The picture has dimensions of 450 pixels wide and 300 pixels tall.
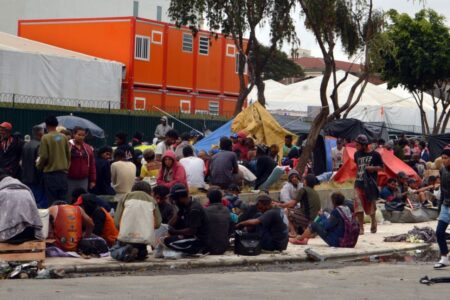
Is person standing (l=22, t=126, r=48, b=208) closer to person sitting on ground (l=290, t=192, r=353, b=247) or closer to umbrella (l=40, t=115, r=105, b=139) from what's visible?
person sitting on ground (l=290, t=192, r=353, b=247)

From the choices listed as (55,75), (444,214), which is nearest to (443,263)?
(444,214)

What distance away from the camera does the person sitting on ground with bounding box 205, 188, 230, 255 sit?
607 inches

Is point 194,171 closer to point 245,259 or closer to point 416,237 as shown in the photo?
point 245,259

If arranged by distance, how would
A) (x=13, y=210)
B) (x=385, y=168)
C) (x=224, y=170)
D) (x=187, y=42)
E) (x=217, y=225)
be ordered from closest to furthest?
(x=13, y=210), (x=217, y=225), (x=224, y=170), (x=385, y=168), (x=187, y=42)

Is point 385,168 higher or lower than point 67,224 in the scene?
higher

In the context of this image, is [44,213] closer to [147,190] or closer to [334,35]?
[147,190]

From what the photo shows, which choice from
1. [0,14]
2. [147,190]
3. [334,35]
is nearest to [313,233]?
[147,190]

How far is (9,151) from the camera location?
16875mm

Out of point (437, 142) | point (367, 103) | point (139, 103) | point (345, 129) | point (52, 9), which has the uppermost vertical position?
point (52, 9)

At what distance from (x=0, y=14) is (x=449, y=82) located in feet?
97.5

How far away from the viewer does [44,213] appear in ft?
46.6

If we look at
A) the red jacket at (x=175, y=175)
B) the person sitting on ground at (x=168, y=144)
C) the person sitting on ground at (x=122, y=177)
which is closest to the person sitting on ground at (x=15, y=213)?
the red jacket at (x=175, y=175)

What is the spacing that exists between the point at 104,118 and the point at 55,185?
64.8 feet

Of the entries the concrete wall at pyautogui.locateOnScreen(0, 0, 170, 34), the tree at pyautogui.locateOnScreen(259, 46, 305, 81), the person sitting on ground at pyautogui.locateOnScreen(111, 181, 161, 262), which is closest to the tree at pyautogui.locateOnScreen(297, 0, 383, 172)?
the person sitting on ground at pyautogui.locateOnScreen(111, 181, 161, 262)
